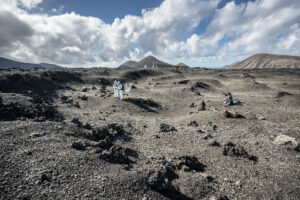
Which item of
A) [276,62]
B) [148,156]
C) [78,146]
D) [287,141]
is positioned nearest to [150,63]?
[287,141]

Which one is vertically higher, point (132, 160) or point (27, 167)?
point (27, 167)

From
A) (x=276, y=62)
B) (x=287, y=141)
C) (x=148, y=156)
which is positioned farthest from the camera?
(x=276, y=62)

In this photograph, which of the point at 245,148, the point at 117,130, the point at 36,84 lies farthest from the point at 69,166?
the point at 36,84

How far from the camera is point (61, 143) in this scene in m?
6.57

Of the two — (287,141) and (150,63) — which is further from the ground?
(150,63)

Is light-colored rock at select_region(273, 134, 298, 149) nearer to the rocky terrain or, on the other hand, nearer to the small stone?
the rocky terrain

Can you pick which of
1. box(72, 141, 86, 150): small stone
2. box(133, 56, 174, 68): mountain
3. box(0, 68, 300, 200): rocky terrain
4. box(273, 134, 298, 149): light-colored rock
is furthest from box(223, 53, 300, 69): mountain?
box(72, 141, 86, 150): small stone

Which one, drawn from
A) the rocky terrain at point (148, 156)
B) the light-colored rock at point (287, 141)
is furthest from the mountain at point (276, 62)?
the rocky terrain at point (148, 156)

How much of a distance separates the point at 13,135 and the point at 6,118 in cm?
263

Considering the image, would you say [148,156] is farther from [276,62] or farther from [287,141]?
[276,62]

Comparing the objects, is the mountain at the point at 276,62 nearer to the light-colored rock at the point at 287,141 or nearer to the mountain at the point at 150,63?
the mountain at the point at 150,63

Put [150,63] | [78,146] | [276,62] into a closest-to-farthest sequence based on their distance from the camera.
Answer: [78,146], [150,63], [276,62]

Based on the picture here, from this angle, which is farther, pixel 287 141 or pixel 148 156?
pixel 287 141

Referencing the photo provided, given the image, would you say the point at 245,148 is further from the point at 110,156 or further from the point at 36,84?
the point at 36,84
